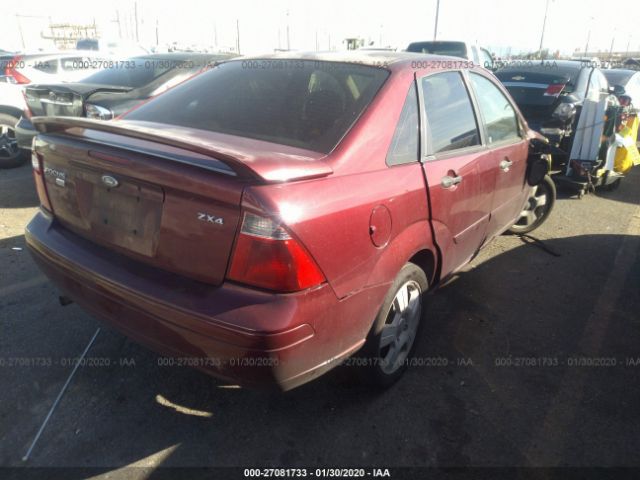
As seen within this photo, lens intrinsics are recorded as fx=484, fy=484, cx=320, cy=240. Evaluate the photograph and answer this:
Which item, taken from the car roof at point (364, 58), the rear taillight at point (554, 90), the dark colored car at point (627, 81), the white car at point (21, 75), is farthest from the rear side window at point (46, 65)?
the dark colored car at point (627, 81)

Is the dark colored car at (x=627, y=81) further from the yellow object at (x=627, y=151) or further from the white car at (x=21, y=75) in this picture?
the white car at (x=21, y=75)

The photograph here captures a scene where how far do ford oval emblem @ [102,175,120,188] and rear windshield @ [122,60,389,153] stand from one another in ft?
1.86

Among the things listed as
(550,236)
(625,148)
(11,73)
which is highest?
(11,73)

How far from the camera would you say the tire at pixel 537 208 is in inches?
197

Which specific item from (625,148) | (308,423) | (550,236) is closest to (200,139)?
(308,423)

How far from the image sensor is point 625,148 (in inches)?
253

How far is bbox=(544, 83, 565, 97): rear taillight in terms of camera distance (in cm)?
702

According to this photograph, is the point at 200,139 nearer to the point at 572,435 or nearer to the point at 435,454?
the point at 435,454

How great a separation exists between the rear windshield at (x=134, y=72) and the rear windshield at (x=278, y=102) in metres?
3.56

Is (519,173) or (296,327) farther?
(519,173)

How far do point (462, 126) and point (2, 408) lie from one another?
9.73ft

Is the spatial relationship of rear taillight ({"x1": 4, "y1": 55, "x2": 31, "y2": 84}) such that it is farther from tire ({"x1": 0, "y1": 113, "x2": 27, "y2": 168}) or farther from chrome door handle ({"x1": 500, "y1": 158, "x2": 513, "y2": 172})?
chrome door handle ({"x1": 500, "y1": 158, "x2": 513, "y2": 172})

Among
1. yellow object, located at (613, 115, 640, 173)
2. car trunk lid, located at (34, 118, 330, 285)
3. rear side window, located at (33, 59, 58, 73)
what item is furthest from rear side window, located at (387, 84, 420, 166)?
rear side window, located at (33, 59, 58, 73)

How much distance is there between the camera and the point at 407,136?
2441 mm
